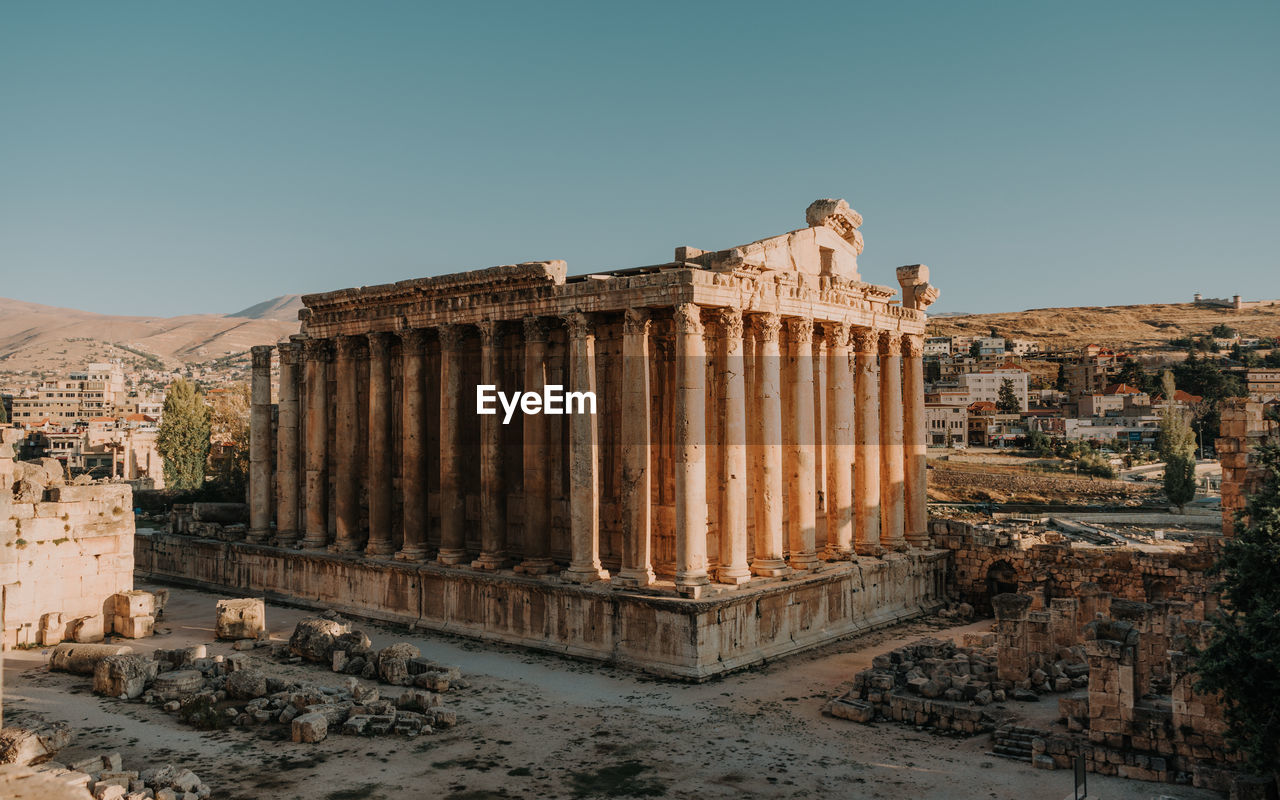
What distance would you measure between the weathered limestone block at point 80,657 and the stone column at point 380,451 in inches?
318

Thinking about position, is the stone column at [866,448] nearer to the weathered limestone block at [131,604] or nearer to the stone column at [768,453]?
the stone column at [768,453]

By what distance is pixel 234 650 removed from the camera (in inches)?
910

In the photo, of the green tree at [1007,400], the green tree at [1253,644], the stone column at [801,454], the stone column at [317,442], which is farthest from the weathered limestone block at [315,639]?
the green tree at [1007,400]

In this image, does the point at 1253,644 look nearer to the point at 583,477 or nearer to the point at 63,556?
the point at 583,477

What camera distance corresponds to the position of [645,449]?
21875 mm

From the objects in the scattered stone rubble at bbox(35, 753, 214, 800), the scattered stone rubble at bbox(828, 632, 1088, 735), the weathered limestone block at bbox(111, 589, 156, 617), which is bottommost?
the scattered stone rubble at bbox(828, 632, 1088, 735)

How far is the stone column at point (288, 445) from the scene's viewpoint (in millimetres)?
31188

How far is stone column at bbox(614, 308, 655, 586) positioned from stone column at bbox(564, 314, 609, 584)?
0.94 metres

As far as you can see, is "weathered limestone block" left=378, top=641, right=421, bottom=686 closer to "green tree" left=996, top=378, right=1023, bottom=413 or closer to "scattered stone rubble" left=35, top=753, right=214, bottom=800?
"scattered stone rubble" left=35, top=753, right=214, bottom=800

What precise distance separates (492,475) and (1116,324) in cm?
16324

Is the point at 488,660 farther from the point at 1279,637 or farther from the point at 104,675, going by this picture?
the point at 1279,637

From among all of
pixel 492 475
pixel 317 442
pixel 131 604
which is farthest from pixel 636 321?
pixel 131 604

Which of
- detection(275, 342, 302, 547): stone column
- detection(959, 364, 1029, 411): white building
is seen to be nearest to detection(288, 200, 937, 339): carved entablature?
detection(275, 342, 302, 547): stone column

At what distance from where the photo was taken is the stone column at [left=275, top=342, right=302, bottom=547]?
1228 inches
